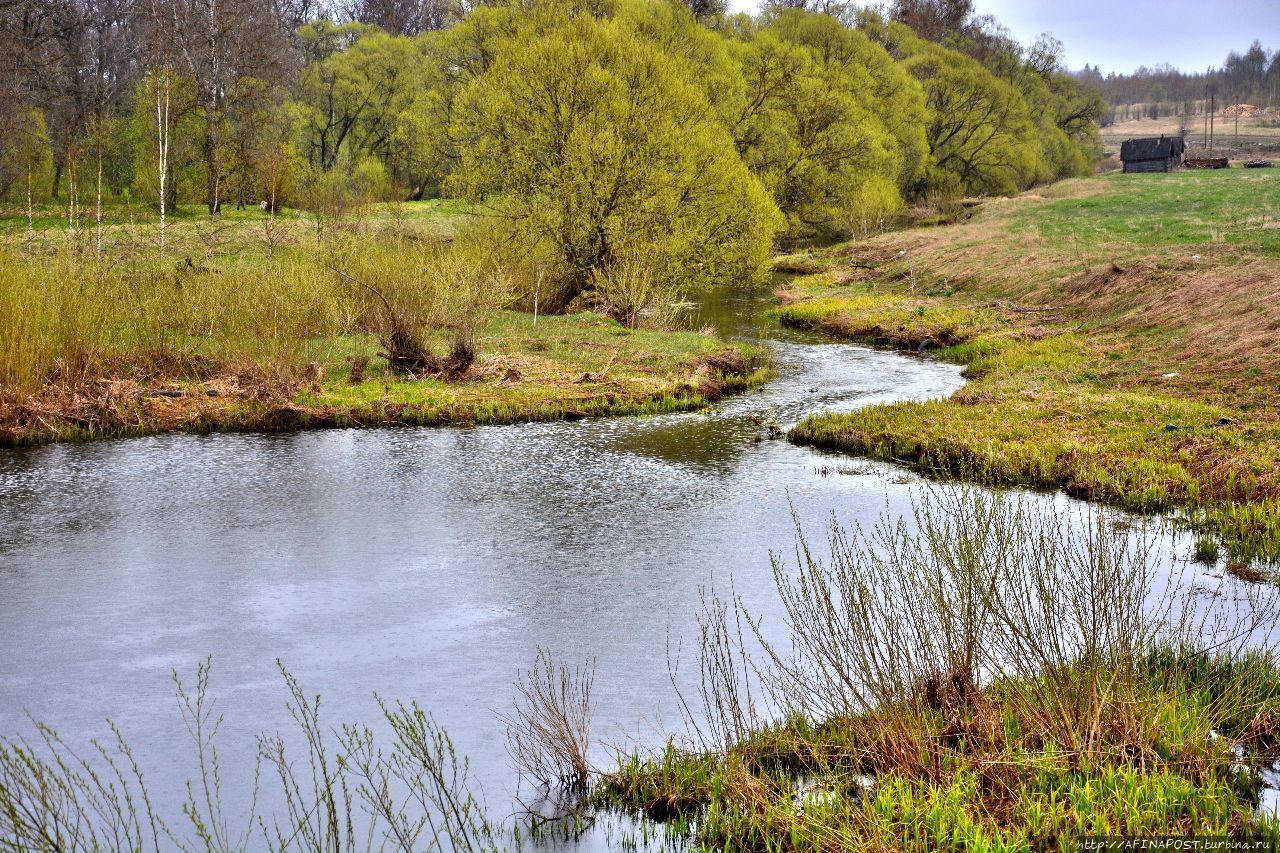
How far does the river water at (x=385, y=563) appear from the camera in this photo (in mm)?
8469

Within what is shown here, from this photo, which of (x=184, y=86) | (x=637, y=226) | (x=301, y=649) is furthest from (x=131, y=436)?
(x=184, y=86)

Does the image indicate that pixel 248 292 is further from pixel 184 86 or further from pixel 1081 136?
→ pixel 1081 136

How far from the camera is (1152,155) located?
8781 centimetres

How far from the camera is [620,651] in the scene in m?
9.36

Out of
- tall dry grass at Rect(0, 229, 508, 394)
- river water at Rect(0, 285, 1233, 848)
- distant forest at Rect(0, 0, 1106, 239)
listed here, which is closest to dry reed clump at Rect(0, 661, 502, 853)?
river water at Rect(0, 285, 1233, 848)

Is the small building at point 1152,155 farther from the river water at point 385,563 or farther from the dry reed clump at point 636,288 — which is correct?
the river water at point 385,563

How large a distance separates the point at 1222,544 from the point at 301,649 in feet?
31.7

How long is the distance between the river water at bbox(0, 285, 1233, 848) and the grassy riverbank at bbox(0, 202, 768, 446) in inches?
37.6

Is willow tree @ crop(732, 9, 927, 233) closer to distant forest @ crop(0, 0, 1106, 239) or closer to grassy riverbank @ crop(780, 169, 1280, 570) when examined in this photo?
distant forest @ crop(0, 0, 1106, 239)

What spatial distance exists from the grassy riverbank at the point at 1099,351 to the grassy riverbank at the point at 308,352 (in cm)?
544

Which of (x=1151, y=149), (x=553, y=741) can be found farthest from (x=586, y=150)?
(x=1151, y=149)

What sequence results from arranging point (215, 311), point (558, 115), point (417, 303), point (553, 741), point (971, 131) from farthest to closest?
1. point (971, 131)
2. point (558, 115)
3. point (417, 303)
4. point (215, 311)
5. point (553, 741)

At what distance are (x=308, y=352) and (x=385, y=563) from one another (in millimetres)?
11338

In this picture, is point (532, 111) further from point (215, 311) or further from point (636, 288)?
point (215, 311)
